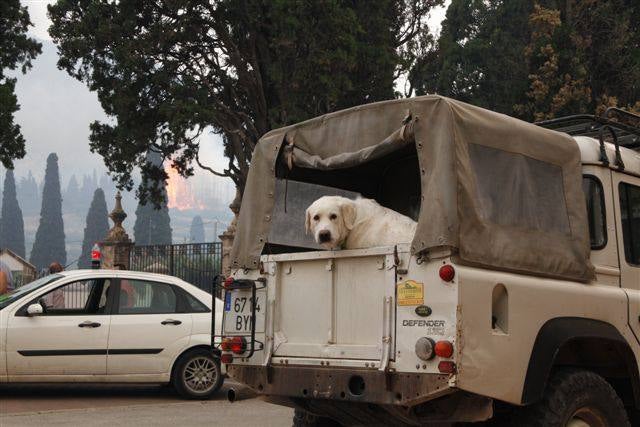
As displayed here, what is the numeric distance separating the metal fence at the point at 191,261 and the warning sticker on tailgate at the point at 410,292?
19.3 meters

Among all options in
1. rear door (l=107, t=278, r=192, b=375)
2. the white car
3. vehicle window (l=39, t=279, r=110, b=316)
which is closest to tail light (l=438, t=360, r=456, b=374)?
the white car

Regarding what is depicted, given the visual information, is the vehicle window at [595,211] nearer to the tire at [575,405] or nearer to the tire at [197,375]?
the tire at [575,405]

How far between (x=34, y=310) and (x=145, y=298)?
1464 mm

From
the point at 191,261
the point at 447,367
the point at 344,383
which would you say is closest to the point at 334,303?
the point at 344,383

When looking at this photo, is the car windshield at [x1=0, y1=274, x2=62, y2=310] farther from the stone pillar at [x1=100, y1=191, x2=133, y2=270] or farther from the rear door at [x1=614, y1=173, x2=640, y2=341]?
the stone pillar at [x1=100, y1=191, x2=133, y2=270]

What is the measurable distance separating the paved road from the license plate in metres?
2.94

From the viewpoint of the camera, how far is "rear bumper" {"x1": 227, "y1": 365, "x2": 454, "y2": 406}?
15.7 ft

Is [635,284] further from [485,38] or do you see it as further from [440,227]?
[485,38]

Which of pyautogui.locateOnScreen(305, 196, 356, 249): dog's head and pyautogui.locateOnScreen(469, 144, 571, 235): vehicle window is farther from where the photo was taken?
pyautogui.locateOnScreen(305, 196, 356, 249): dog's head

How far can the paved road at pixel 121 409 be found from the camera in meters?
9.09

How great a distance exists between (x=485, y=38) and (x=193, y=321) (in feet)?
108

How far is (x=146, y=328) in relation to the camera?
10984 mm

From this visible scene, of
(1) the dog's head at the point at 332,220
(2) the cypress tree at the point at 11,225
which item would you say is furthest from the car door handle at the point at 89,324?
(2) the cypress tree at the point at 11,225

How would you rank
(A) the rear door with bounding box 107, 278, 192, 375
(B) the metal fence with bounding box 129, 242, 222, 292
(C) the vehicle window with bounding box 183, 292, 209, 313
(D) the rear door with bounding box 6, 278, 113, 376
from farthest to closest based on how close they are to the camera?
(B) the metal fence with bounding box 129, 242, 222, 292, (C) the vehicle window with bounding box 183, 292, 209, 313, (A) the rear door with bounding box 107, 278, 192, 375, (D) the rear door with bounding box 6, 278, 113, 376
